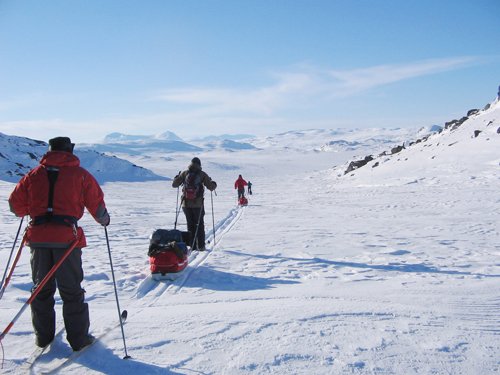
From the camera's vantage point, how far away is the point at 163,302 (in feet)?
17.6

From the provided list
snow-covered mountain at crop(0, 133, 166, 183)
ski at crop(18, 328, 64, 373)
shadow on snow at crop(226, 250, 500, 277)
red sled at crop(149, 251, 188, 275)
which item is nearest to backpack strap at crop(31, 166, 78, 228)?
ski at crop(18, 328, 64, 373)

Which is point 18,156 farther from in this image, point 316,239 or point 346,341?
point 346,341

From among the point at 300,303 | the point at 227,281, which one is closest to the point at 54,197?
the point at 300,303

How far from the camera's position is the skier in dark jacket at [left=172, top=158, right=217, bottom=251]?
341 inches

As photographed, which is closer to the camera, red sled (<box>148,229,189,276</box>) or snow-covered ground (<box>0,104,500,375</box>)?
snow-covered ground (<box>0,104,500,375</box>)

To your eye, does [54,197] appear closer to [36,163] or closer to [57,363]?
[57,363]

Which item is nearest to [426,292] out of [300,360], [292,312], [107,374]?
[292,312]

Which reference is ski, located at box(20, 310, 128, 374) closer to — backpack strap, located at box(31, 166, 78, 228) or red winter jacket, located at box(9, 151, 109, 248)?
red winter jacket, located at box(9, 151, 109, 248)

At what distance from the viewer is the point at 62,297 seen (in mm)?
3688

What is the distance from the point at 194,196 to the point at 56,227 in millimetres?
5119

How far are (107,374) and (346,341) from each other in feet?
6.89

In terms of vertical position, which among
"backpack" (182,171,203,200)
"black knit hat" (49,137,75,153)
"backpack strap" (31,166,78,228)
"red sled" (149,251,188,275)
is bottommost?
"red sled" (149,251,188,275)

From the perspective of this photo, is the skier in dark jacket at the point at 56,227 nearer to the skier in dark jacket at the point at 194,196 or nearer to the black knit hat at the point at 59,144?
the black knit hat at the point at 59,144

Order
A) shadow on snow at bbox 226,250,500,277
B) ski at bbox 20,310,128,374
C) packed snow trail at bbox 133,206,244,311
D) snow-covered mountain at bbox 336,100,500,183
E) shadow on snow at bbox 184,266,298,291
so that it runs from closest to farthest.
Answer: ski at bbox 20,310,128,374
packed snow trail at bbox 133,206,244,311
shadow on snow at bbox 184,266,298,291
shadow on snow at bbox 226,250,500,277
snow-covered mountain at bbox 336,100,500,183
